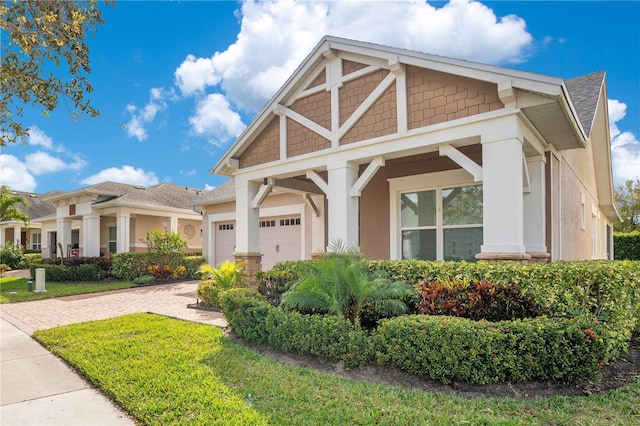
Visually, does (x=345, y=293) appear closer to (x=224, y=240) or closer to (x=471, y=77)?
(x=471, y=77)

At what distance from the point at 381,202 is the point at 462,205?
2.18 meters

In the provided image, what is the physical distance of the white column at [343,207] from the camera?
26.3 ft

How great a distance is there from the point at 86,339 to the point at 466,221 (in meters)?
7.72

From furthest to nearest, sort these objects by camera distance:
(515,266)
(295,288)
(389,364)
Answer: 1. (295,288)
2. (515,266)
3. (389,364)

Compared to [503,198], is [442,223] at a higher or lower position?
lower

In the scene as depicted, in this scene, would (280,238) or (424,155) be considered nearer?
(424,155)

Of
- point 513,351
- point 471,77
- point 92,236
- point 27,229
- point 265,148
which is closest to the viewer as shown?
point 513,351

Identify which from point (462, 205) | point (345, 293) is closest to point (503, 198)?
point (462, 205)

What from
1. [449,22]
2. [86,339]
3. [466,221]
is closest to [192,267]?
[86,339]

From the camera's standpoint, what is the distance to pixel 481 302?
4.69 meters

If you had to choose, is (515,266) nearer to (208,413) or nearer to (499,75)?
(499,75)

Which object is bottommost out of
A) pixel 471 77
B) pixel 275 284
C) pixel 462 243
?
pixel 275 284

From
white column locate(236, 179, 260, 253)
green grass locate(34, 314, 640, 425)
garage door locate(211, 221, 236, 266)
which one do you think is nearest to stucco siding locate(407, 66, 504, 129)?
green grass locate(34, 314, 640, 425)

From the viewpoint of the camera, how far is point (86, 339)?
6.13 metres
